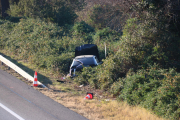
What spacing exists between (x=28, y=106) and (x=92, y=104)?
259cm

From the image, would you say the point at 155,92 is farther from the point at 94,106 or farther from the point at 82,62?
the point at 82,62

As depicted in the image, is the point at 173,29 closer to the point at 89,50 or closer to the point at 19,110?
the point at 89,50

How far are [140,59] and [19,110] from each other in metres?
6.64

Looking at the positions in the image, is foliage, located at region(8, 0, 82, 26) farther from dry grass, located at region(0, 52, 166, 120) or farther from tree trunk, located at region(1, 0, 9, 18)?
dry grass, located at region(0, 52, 166, 120)

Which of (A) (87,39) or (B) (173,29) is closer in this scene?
(B) (173,29)

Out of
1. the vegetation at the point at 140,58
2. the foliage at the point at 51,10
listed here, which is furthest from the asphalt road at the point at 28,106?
the foliage at the point at 51,10

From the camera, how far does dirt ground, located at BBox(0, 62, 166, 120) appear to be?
7156 mm

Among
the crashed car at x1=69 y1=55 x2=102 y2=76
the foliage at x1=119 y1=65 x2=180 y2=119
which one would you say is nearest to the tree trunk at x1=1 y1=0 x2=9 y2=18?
the crashed car at x1=69 y1=55 x2=102 y2=76

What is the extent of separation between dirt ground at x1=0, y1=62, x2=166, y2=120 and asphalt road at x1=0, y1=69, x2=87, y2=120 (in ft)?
1.42

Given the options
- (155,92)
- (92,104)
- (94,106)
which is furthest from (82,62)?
(155,92)

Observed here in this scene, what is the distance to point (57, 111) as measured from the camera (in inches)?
286

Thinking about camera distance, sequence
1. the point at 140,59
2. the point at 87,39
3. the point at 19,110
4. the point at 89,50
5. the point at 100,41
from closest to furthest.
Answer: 1. the point at 19,110
2. the point at 140,59
3. the point at 89,50
4. the point at 100,41
5. the point at 87,39

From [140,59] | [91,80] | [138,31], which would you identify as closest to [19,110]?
[91,80]

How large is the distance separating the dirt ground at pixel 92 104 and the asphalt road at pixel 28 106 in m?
0.43
